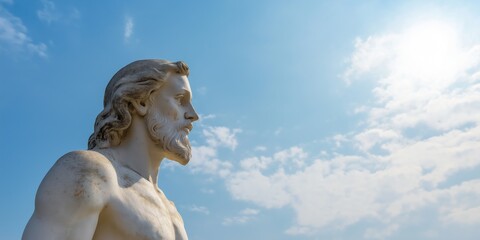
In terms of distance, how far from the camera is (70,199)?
5.07 metres

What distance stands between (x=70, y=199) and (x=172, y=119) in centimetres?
177

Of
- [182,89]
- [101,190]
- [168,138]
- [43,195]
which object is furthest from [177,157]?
[43,195]

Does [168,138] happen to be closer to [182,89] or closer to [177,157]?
[177,157]

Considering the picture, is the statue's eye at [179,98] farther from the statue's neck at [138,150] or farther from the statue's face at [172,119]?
the statue's neck at [138,150]

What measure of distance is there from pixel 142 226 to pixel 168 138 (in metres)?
1.26

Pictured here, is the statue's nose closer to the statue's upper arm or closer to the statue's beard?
the statue's beard

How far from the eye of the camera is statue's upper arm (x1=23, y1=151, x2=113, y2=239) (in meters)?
4.96

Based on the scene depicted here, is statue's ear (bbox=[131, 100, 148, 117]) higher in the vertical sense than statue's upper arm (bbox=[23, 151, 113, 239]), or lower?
higher

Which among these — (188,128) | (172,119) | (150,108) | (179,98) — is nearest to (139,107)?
(150,108)

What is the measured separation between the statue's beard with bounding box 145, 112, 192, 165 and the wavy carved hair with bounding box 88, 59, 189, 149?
0.82 feet

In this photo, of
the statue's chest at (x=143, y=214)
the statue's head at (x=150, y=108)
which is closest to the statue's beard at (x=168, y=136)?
the statue's head at (x=150, y=108)

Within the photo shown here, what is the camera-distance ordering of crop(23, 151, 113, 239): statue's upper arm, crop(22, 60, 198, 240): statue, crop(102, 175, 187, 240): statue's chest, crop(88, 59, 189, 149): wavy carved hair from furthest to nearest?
crop(88, 59, 189, 149): wavy carved hair → crop(102, 175, 187, 240): statue's chest → crop(22, 60, 198, 240): statue → crop(23, 151, 113, 239): statue's upper arm

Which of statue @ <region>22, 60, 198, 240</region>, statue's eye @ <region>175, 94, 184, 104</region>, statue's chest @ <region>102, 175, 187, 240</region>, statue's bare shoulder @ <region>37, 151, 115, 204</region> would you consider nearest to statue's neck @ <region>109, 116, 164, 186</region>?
statue @ <region>22, 60, 198, 240</region>

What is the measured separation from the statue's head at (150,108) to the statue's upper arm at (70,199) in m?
0.87
